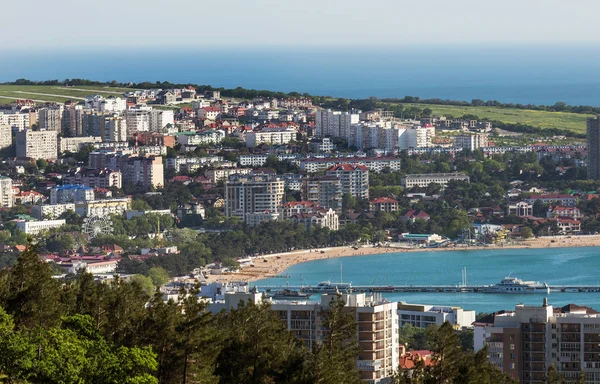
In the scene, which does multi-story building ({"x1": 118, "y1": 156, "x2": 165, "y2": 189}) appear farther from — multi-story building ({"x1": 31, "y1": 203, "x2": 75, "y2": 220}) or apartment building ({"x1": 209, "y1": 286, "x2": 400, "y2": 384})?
apartment building ({"x1": 209, "y1": 286, "x2": 400, "y2": 384})

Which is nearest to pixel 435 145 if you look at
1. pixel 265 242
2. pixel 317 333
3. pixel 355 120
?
pixel 355 120

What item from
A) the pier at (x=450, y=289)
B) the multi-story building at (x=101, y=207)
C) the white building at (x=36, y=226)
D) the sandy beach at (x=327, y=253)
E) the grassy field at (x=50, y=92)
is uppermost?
the grassy field at (x=50, y=92)

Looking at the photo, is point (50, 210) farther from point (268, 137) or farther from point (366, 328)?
point (366, 328)

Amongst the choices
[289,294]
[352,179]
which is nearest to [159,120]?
[352,179]

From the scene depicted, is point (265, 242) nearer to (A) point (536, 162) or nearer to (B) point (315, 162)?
(B) point (315, 162)

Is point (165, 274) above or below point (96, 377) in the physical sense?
below

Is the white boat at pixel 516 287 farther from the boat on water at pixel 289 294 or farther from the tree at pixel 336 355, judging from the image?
the tree at pixel 336 355

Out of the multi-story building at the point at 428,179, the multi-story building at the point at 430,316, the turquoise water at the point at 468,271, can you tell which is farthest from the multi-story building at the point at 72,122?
the multi-story building at the point at 430,316
